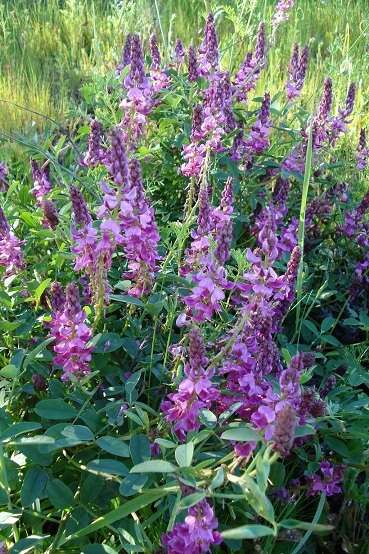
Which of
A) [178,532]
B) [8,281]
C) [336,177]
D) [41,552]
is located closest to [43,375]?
[8,281]

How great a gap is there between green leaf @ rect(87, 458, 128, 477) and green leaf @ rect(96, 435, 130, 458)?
0.02 m

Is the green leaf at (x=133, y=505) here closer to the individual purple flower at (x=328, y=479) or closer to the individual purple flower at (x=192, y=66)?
the individual purple flower at (x=328, y=479)

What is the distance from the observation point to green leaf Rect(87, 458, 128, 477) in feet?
3.81

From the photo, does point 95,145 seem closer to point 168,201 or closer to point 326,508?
point 168,201

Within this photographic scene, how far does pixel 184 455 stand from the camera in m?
1.02

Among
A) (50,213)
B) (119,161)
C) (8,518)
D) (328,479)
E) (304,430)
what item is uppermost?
(119,161)

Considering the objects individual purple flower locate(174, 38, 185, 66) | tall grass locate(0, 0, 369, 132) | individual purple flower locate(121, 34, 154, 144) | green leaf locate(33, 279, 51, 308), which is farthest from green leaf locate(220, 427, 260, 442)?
tall grass locate(0, 0, 369, 132)

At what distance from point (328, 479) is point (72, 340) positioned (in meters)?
0.61

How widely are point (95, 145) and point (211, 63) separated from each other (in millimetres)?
534

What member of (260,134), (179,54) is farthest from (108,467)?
(179,54)

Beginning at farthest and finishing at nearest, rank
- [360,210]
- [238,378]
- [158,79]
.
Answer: [158,79]
[360,210]
[238,378]

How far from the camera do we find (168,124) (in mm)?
2119

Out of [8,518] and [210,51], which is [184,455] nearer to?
[8,518]

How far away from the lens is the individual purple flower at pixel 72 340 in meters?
1.25
